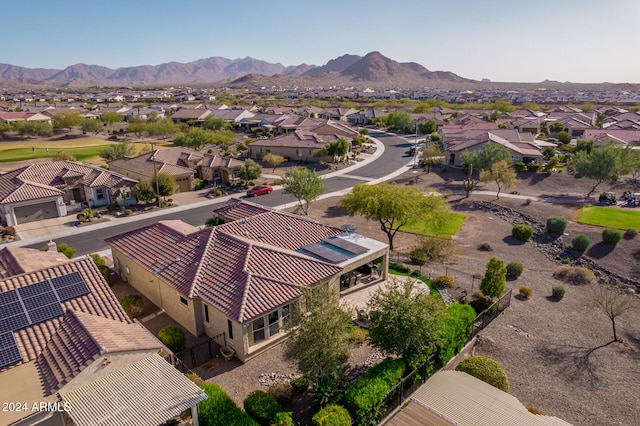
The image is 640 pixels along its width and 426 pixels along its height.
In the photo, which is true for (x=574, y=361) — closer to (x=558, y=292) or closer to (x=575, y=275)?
(x=558, y=292)

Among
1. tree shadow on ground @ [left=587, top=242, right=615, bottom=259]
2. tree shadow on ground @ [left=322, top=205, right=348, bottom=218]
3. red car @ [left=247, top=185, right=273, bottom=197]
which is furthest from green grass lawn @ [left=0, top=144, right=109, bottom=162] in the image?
tree shadow on ground @ [left=587, top=242, right=615, bottom=259]

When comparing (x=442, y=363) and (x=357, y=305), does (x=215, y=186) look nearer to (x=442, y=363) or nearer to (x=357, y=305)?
(x=357, y=305)

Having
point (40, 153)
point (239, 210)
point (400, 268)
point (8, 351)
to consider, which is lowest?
point (400, 268)

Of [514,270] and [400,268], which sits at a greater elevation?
[400,268]

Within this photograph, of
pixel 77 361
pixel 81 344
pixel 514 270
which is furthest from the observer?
pixel 514 270

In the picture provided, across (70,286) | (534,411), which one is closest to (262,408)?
(70,286)

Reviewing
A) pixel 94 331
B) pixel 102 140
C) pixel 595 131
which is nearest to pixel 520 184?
pixel 595 131

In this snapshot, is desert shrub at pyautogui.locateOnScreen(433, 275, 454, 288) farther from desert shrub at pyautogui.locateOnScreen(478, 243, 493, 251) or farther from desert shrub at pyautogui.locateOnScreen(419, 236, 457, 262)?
desert shrub at pyautogui.locateOnScreen(478, 243, 493, 251)

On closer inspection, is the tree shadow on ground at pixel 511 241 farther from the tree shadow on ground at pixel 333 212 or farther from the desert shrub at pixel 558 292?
the tree shadow on ground at pixel 333 212
